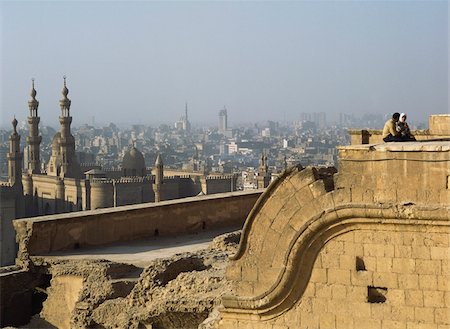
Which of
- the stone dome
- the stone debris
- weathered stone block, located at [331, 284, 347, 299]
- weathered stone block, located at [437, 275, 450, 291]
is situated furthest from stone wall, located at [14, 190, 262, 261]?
the stone dome

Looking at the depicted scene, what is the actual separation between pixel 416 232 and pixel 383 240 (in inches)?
8.6

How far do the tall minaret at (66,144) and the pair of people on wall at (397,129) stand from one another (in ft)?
160

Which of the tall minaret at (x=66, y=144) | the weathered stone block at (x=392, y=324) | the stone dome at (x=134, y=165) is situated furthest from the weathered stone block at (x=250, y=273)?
the stone dome at (x=134, y=165)

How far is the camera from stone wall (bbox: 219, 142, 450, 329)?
482 cm

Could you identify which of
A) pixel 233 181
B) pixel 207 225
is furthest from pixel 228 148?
pixel 207 225

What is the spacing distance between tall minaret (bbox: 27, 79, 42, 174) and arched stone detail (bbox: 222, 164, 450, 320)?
5015 centimetres

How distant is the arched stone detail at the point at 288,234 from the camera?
5.11m

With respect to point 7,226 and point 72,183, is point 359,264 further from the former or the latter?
point 72,183

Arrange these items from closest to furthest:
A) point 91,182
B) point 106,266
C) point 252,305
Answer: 1. point 252,305
2. point 106,266
3. point 91,182

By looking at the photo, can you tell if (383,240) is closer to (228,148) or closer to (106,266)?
(106,266)

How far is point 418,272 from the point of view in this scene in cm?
484

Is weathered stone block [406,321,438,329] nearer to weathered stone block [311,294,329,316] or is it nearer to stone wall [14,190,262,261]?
weathered stone block [311,294,329,316]

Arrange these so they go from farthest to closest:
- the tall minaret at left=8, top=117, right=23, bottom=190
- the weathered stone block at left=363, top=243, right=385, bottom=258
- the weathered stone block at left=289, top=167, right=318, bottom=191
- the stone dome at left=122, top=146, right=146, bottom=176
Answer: the stone dome at left=122, top=146, right=146, bottom=176 < the tall minaret at left=8, top=117, right=23, bottom=190 < the weathered stone block at left=289, top=167, right=318, bottom=191 < the weathered stone block at left=363, top=243, right=385, bottom=258

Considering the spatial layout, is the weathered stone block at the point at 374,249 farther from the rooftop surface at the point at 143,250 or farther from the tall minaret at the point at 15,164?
the tall minaret at the point at 15,164
